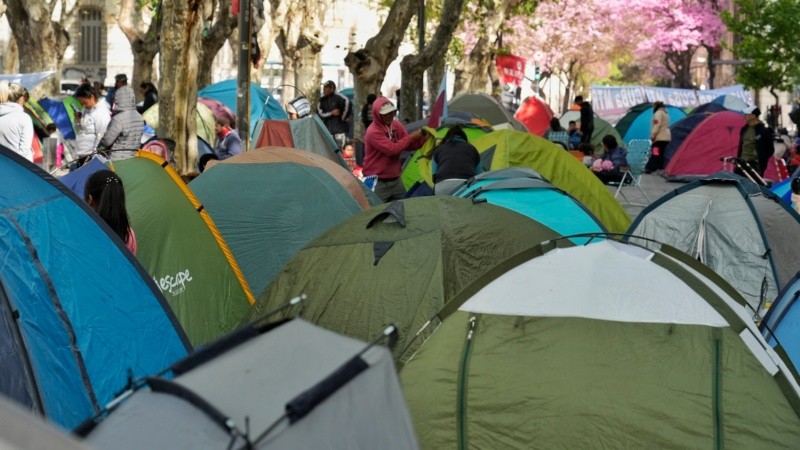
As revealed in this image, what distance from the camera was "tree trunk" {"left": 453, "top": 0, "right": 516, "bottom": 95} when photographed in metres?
32.5

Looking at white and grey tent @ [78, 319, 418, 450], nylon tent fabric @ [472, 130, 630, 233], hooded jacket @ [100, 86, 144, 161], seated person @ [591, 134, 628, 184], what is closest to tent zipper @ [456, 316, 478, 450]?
white and grey tent @ [78, 319, 418, 450]

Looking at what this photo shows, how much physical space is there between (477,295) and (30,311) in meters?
2.11

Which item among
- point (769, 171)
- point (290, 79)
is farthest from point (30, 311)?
point (290, 79)

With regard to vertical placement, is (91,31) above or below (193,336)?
below

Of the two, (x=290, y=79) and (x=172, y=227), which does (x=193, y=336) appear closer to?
(x=172, y=227)

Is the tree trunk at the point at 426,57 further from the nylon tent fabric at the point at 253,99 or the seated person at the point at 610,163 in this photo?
the seated person at the point at 610,163

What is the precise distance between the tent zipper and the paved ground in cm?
1294

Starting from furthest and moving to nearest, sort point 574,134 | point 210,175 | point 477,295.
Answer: point 574,134, point 210,175, point 477,295

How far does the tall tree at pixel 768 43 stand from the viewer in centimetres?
3659

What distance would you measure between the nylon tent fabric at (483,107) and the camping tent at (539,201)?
1613 centimetres

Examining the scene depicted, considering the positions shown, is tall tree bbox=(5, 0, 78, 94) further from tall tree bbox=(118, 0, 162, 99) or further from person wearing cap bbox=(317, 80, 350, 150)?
person wearing cap bbox=(317, 80, 350, 150)

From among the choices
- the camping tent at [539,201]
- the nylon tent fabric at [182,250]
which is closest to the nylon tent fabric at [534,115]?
the camping tent at [539,201]

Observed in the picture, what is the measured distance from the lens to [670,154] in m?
28.2

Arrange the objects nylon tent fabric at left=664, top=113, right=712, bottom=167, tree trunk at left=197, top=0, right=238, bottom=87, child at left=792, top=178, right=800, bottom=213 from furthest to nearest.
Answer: nylon tent fabric at left=664, top=113, right=712, bottom=167 → tree trunk at left=197, top=0, right=238, bottom=87 → child at left=792, top=178, right=800, bottom=213
